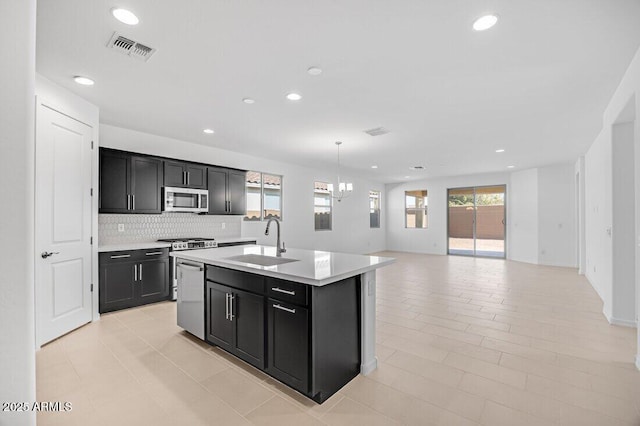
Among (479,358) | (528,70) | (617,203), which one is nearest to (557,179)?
(617,203)

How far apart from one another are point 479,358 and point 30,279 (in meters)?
3.14

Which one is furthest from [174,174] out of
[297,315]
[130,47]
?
[297,315]

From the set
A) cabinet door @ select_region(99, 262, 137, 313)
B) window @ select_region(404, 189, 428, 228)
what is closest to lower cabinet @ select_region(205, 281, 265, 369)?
cabinet door @ select_region(99, 262, 137, 313)

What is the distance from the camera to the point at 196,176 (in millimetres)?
5062

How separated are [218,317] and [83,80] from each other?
2.70 meters

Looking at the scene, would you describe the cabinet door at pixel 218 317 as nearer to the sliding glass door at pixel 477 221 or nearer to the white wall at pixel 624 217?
the white wall at pixel 624 217

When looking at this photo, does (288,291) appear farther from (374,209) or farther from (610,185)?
(374,209)

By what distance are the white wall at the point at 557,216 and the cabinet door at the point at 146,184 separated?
9.05 m

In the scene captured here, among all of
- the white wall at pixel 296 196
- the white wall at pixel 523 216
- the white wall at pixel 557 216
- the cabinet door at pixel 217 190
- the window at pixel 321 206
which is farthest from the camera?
the window at pixel 321 206

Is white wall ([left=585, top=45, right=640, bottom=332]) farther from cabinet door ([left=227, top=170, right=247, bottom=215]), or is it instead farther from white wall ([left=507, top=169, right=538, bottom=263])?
cabinet door ([left=227, top=170, right=247, bottom=215])

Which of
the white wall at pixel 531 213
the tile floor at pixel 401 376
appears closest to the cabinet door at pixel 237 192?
the tile floor at pixel 401 376

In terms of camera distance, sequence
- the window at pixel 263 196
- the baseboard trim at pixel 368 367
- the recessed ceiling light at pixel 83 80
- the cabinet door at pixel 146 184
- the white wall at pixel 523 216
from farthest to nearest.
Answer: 1. the white wall at pixel 523 216
2. the window at pixel 263 196
3. the cabinet door at pixel 146 184
4. the recessed ceiling light at pixel 83 80
5. the baseboard trim at pixel 368 367

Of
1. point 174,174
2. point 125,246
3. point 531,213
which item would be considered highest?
point 174,174

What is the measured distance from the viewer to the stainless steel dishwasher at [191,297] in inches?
116
